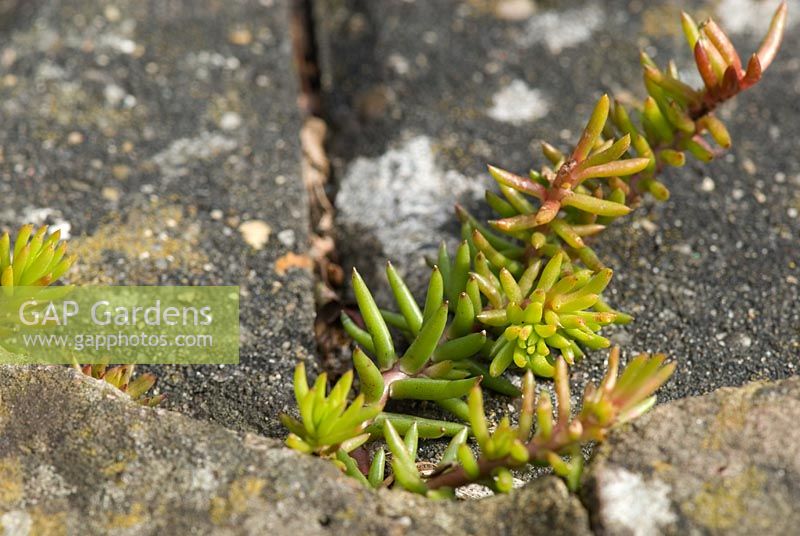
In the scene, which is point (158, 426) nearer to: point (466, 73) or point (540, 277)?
point (540, 277)

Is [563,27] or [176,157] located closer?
[176,157]

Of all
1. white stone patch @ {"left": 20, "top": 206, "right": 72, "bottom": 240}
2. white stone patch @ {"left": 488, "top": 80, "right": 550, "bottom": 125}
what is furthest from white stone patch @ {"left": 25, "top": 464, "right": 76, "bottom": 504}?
white stone patch @ {"left": 488, "top": 80, "right": 550, "bottom": 125}

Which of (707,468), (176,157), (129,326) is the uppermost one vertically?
(707,468)

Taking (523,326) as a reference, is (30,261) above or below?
above

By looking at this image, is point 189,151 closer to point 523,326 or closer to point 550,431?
point 523,326

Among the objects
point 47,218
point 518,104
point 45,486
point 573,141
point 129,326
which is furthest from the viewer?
point 518,104

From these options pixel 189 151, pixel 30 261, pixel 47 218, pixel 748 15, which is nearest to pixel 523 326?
pixel 30 261

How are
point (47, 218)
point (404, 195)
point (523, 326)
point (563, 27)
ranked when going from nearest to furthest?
point (523, 326) < point (47, 218) < point (404, 195) < point (563, 27)

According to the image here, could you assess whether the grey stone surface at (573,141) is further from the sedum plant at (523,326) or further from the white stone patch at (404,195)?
the sedum plant at (523,326)
